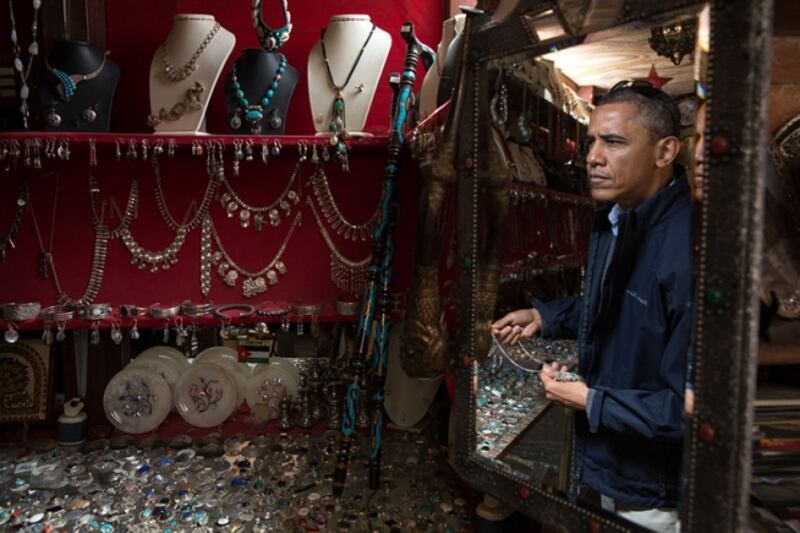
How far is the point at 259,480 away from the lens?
189cm

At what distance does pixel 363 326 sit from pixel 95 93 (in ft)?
3.86

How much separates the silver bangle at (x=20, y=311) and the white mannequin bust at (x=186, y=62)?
746mm

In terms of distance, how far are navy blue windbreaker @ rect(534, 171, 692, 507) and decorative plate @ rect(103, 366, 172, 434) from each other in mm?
1724

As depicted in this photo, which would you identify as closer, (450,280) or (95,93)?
(450,280)

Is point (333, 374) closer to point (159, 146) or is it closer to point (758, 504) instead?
point (159, 146)

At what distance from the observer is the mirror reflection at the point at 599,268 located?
0.84m

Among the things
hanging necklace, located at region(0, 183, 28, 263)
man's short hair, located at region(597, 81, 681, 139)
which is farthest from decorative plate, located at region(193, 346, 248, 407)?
man's short hair, located at region(597, 81, 681, 139)

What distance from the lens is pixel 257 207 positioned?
7.39 feet

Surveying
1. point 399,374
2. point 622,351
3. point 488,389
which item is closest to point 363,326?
point 399,374

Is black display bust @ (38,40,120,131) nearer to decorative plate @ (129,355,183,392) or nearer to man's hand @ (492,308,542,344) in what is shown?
decorative plate @ (129,355,183,392)

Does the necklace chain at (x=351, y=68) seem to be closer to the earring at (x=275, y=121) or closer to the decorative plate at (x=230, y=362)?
the earring at (x=275, y=121)

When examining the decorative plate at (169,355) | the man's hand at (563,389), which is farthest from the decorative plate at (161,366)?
the man's hand at (563,389)

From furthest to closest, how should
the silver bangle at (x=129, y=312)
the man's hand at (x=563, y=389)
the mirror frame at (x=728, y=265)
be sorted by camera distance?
the silver bangle at (x=129, y=312), the man's hand at (x=563, y=389), the mirror frame at (x=728, y=265)

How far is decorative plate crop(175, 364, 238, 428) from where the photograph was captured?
2.25 meters
